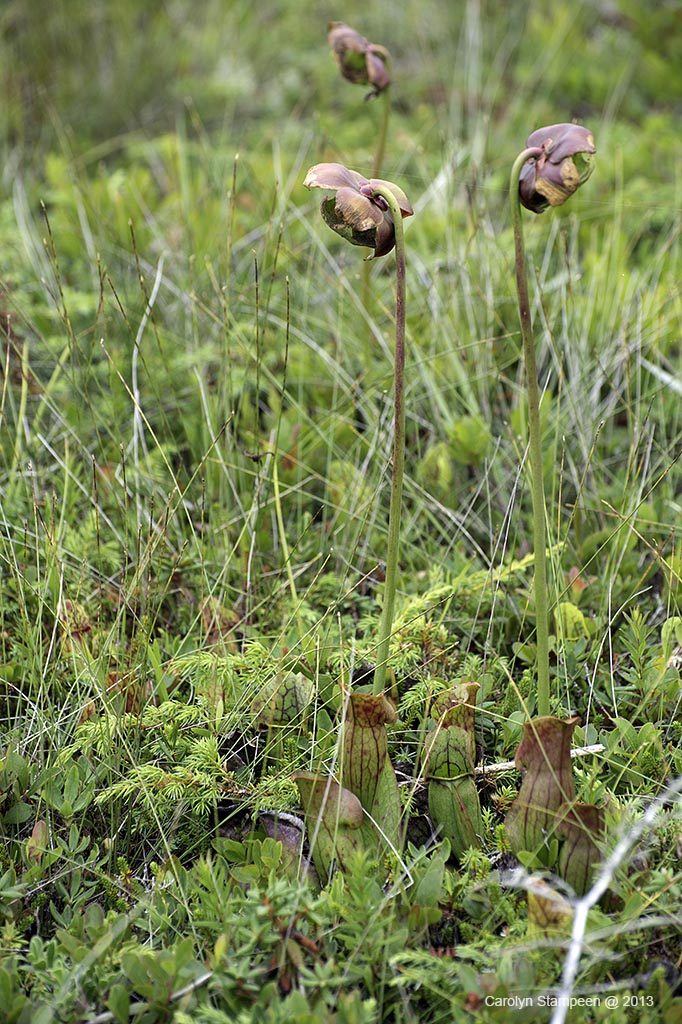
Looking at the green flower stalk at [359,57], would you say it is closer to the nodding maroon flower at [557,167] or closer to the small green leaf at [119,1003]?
the nodding maroon flower at [557,167]

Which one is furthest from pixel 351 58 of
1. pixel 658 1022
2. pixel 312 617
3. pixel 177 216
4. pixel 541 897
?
pixel 658 1022

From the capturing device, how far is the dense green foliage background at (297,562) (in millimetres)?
1382

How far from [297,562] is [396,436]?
83 cm

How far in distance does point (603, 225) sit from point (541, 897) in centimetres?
270

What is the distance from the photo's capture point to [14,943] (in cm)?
141

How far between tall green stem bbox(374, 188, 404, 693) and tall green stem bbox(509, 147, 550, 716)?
0.59ft

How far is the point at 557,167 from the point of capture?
134 cm

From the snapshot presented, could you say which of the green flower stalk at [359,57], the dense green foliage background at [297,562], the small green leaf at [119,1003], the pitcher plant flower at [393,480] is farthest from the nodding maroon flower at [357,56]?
the small green leaf at [119,1003]

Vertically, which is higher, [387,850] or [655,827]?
[655,827]

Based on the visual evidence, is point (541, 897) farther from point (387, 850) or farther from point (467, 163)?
point (467, 163)

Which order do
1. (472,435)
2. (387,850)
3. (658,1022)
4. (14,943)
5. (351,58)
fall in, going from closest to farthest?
(658,1022)
(14,943)
(387,850)
(472,435)
(351,58)

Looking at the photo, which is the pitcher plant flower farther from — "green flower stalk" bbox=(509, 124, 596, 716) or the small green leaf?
the small green leaf

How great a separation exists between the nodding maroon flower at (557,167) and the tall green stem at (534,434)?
0.02 m

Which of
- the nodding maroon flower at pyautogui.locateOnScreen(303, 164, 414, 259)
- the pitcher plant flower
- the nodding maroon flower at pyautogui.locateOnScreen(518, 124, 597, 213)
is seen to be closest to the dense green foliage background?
the pitcher plant flower
